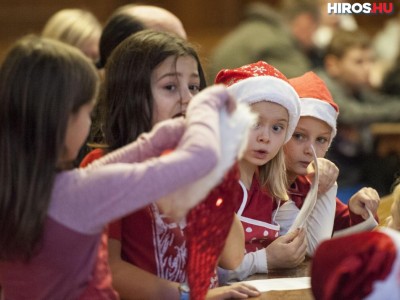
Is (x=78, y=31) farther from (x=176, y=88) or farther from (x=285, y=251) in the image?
(x=285, y=251)

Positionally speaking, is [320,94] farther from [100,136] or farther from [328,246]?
[328,246]

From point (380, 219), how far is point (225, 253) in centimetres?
80

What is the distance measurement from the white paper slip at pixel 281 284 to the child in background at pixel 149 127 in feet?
0.30

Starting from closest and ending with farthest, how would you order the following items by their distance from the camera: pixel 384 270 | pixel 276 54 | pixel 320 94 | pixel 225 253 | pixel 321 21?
pixel 384 270
pixel 225 253
pixel 320 94
pixel 276 54
pixel 321 21

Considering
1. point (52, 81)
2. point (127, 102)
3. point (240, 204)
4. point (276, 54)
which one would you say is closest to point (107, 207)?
point (52, 81)

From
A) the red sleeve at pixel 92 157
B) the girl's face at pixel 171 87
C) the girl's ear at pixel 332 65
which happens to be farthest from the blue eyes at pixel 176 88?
the girl's ear at pixel 332 65

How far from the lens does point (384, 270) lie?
4.70 ft

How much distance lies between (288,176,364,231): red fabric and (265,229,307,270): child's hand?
196 millimetres

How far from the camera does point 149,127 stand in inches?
78.6

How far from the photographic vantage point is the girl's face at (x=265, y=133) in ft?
7.08

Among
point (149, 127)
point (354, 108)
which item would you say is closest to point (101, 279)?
point (149, 127)

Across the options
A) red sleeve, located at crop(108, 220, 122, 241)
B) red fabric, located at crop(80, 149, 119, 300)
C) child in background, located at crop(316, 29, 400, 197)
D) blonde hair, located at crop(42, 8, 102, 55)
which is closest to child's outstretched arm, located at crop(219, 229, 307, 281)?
red sleeve, located at crop(108, 220, 122, 241)

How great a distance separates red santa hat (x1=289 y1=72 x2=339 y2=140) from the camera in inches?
94.9

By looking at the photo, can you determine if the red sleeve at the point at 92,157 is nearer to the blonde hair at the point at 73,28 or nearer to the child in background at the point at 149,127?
the child in background at the point at 149,127
